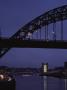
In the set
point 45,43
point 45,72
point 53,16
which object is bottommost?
point 45,72

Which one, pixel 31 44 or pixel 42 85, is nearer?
pixel 31 44

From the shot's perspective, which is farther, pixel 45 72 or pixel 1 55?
pixel 45 72

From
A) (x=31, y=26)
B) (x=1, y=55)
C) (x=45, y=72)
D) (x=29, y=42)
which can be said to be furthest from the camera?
(x=45, y=72)

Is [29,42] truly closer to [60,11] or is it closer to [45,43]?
[45,43]

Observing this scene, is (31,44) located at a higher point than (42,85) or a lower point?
higher

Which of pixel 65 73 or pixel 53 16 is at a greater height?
pixel 53 16

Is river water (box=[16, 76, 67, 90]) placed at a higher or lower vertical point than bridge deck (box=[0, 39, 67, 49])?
lower

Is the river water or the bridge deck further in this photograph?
the bridge deck

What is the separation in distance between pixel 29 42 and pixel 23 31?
1543 cm

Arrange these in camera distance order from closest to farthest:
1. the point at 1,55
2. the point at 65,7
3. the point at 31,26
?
the point at 65,7, the point at 31,26, the point at 1,55

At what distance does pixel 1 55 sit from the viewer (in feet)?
250

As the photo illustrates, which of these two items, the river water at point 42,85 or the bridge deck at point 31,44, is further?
the bridge deck at point 31,44

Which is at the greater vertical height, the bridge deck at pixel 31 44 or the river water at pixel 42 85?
the bridge deck at pixel 31 44

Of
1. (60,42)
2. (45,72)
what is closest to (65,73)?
(45,72)
